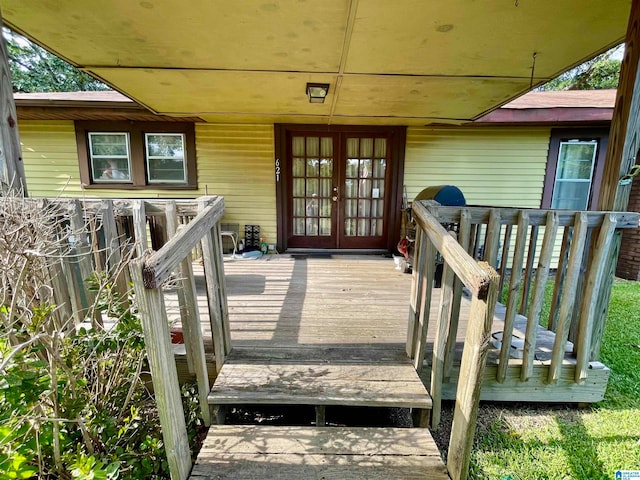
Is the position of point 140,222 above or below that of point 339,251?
above

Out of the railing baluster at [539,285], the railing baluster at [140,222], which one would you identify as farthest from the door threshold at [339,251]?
the railing baluster at [140,222]

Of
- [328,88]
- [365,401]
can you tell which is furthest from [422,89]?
[365,401]

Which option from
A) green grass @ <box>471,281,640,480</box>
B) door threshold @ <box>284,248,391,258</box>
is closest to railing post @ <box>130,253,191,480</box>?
green grass @ <box>471,281,640,480</box>

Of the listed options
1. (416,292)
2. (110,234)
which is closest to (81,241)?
(110,234)

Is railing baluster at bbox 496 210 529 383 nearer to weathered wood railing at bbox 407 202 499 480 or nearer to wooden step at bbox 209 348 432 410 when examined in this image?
weathered wood railing at bbox 407 202 499 480

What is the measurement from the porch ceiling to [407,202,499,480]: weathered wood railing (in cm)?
129

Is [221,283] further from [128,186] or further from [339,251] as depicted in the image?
[128,186]

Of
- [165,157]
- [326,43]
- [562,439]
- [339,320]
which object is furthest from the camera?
[165,157]

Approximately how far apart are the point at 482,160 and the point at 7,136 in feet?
19.5

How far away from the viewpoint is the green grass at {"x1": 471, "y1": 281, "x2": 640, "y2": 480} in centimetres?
174

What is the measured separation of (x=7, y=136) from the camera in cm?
182

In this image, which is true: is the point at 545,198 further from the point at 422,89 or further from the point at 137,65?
the point at 137,65

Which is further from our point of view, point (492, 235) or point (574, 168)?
point (574, 168)

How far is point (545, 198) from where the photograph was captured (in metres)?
5.58
